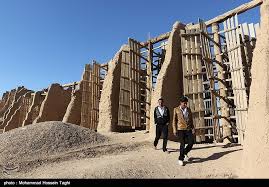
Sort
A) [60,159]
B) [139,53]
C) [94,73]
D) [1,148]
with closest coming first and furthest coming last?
[60,159], [1,148], [139,53], [94,73]

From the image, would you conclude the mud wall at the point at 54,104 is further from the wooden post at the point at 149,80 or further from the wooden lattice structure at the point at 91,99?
the wooden post at the point at 149,80

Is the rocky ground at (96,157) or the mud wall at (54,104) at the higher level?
the mud wall at (54,104)

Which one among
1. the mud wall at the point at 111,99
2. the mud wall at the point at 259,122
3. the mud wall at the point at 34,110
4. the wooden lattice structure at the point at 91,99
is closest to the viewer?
the mud wall at the point at 259,122

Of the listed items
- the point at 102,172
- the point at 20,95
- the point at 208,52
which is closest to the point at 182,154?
the point at 102,172

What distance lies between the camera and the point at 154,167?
316 inches

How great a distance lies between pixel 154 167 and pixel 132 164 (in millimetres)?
517

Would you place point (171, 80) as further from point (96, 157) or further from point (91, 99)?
point (91, 99)

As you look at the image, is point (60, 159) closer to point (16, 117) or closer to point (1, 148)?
point (1, 148)

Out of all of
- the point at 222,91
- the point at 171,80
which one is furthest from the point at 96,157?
the point at 222,91

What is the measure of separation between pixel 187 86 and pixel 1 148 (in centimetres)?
648

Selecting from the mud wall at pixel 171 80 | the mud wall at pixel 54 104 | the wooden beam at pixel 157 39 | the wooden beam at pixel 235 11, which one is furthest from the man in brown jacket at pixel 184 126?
the mud wall at pixel 54 104

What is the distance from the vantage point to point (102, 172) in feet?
24.6

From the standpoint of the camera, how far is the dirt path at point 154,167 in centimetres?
745

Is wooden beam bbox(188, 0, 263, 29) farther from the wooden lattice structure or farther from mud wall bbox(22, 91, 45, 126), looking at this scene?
mud wall bbox(22, 91, 45, 126)
